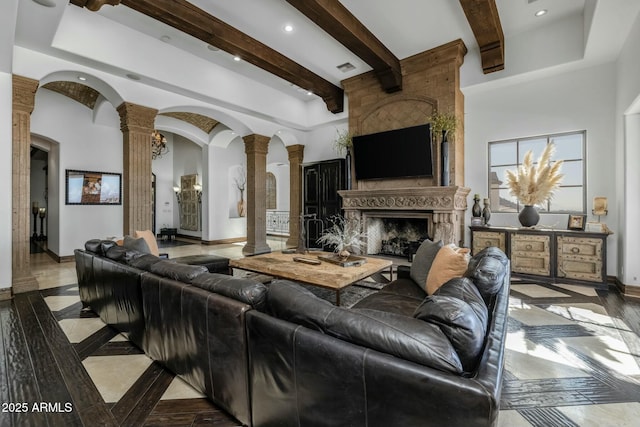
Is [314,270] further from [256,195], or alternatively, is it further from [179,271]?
[256,195]

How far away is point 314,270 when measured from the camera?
316 cm

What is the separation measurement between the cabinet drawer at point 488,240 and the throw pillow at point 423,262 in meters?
2.45

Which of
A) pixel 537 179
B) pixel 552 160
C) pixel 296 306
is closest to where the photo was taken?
pixel 296 306

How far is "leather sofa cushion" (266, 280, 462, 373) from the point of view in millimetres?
998

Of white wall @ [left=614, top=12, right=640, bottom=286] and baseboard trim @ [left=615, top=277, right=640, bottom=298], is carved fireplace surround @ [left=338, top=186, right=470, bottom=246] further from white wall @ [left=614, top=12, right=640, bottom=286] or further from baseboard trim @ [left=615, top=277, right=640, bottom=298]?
baseboard trim @ [left=615, top=277, right=640, bottom=298]

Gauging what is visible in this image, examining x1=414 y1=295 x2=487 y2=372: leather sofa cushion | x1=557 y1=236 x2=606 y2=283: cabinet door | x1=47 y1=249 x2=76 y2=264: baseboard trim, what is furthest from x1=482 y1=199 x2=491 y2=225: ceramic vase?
x1=47 y1=249 x2=76 y2=264: baseboard trim

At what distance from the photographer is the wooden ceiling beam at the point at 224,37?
12.0ft

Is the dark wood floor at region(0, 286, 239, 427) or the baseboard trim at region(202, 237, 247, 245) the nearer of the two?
the dark wood floor at region(0, 286, 239, 427)

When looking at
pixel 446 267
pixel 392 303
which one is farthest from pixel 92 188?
pixel 446 267

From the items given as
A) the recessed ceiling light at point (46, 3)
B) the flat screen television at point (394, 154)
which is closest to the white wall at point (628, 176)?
the flat screen television at point (394, 154)

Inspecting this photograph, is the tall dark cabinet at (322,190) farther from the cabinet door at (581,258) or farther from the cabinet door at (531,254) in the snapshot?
the cabinet door at (581,258)

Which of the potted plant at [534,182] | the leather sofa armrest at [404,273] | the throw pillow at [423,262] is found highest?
the potted plant at [534,182]

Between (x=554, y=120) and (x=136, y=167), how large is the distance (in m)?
6.79

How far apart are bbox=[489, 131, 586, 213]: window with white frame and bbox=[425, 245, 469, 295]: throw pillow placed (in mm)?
3456
